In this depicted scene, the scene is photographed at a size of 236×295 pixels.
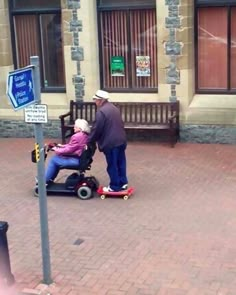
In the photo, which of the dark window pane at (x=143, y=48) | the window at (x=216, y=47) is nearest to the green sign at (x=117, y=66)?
the dark window pane at (x=143, y=48)

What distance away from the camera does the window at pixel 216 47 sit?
12336 mm

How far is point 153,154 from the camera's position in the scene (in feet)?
39.5

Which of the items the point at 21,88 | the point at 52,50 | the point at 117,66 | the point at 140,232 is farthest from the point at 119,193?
the point at 52,50

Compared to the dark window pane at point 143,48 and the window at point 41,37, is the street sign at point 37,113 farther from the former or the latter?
the window at point 41,37

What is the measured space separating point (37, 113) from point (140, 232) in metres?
2.51

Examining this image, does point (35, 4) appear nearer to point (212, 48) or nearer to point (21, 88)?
point (212, 48)

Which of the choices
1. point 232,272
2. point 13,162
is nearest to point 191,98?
point 13,162

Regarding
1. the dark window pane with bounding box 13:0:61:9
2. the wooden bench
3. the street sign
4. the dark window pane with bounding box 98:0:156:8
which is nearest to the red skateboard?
the wooden bench

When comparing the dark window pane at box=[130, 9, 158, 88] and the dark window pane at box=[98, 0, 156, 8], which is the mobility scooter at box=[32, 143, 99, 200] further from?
the dark window pane at box=[98, 0, 156, 8]

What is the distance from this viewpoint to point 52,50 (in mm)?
13797

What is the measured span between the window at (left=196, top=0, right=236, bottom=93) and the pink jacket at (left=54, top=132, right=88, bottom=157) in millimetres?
4108

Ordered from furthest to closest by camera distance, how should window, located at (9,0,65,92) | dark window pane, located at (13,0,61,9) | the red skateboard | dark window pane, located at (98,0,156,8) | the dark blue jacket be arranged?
1. window, located at (9,0,65,92)
2. dark window pane, located at (13,0,61,9)
3. dark window pane, located at (98,0,156,8)
4. the red skateboard
5. the dark blue jacket

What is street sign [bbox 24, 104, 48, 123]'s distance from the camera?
21.2 ft

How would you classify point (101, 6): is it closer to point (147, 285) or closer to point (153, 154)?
point (153, 154)
